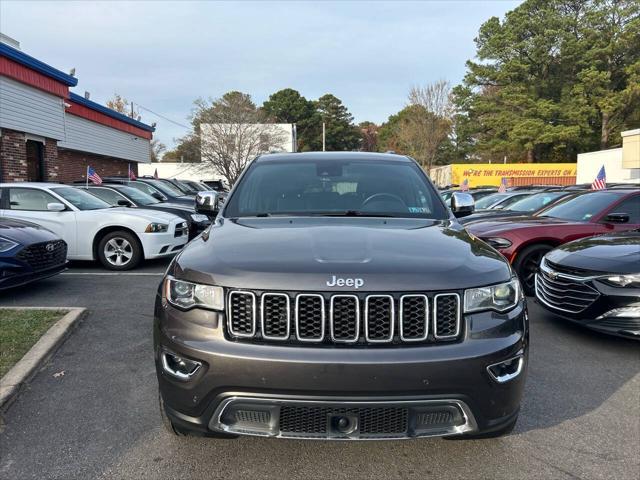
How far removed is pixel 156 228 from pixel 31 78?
9.71m

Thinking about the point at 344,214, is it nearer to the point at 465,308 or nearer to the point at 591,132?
the point at 465,308

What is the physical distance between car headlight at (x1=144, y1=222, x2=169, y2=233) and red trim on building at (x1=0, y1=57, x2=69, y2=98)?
27.6ft

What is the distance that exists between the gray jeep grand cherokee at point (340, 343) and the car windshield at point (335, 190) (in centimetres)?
100

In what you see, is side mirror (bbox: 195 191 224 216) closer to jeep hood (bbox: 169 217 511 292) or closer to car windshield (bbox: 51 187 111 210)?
jeep hood (bbox: 169 217 511 292)

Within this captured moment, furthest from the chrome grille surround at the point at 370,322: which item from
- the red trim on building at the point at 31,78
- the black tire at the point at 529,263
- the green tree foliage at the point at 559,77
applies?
the green tree foliage at the point at 559,77

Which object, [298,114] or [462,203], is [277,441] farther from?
[298,114]

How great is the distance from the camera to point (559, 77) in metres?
44.3

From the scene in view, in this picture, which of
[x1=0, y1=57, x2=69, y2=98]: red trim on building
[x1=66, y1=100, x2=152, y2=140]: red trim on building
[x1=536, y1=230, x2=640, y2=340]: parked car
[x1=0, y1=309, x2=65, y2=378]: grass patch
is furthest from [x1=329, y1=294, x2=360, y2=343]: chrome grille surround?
[x1=66, y1=100, x2=152, y2=140]: red trim on building

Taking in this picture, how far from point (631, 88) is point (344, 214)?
150 ft

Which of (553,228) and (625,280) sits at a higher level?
(553,228)

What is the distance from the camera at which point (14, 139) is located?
14.9 m

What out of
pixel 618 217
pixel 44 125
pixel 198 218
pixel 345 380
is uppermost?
pixel 44 125

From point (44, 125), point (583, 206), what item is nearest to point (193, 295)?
point (583, 206)

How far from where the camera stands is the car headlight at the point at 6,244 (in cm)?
607
